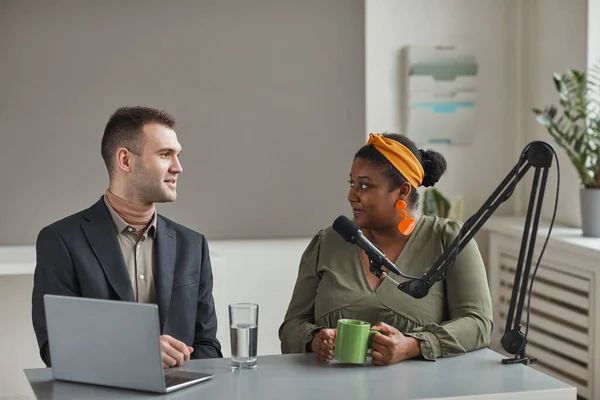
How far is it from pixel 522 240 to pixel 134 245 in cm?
111

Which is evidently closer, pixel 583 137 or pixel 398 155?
pixel 398 155

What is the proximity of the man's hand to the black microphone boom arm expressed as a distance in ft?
1.71

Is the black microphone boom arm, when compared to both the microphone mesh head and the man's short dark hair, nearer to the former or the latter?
the microphone mesh head

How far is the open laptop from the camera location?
211 centimetres

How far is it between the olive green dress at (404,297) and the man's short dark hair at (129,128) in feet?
2.01

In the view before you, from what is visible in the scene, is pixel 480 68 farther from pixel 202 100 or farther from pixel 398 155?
pixel 398 155

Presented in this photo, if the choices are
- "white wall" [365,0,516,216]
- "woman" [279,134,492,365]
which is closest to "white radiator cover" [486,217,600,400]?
"white wall" [365,0,516,216]

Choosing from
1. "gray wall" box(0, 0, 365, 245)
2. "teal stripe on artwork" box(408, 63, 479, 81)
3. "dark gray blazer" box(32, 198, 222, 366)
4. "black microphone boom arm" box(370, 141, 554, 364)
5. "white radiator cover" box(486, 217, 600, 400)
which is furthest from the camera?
"teal stripe on artwork" box(408, 63, 479, 81)

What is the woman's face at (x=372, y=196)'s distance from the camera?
9.10ft

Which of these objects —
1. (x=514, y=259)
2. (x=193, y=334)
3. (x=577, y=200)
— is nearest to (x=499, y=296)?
(x=514, y=259)

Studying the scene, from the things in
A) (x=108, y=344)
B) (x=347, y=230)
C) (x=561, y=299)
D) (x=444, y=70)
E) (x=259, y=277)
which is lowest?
(x=561, y=299)

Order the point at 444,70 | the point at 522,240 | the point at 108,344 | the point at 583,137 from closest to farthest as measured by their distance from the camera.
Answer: the point at 108,344 → the point at 522,240 → the point at 583,137 → the point at 444,70

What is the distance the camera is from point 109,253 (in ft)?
8.77

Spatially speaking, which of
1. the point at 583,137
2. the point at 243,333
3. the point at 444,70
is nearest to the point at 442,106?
the point at 444,70
